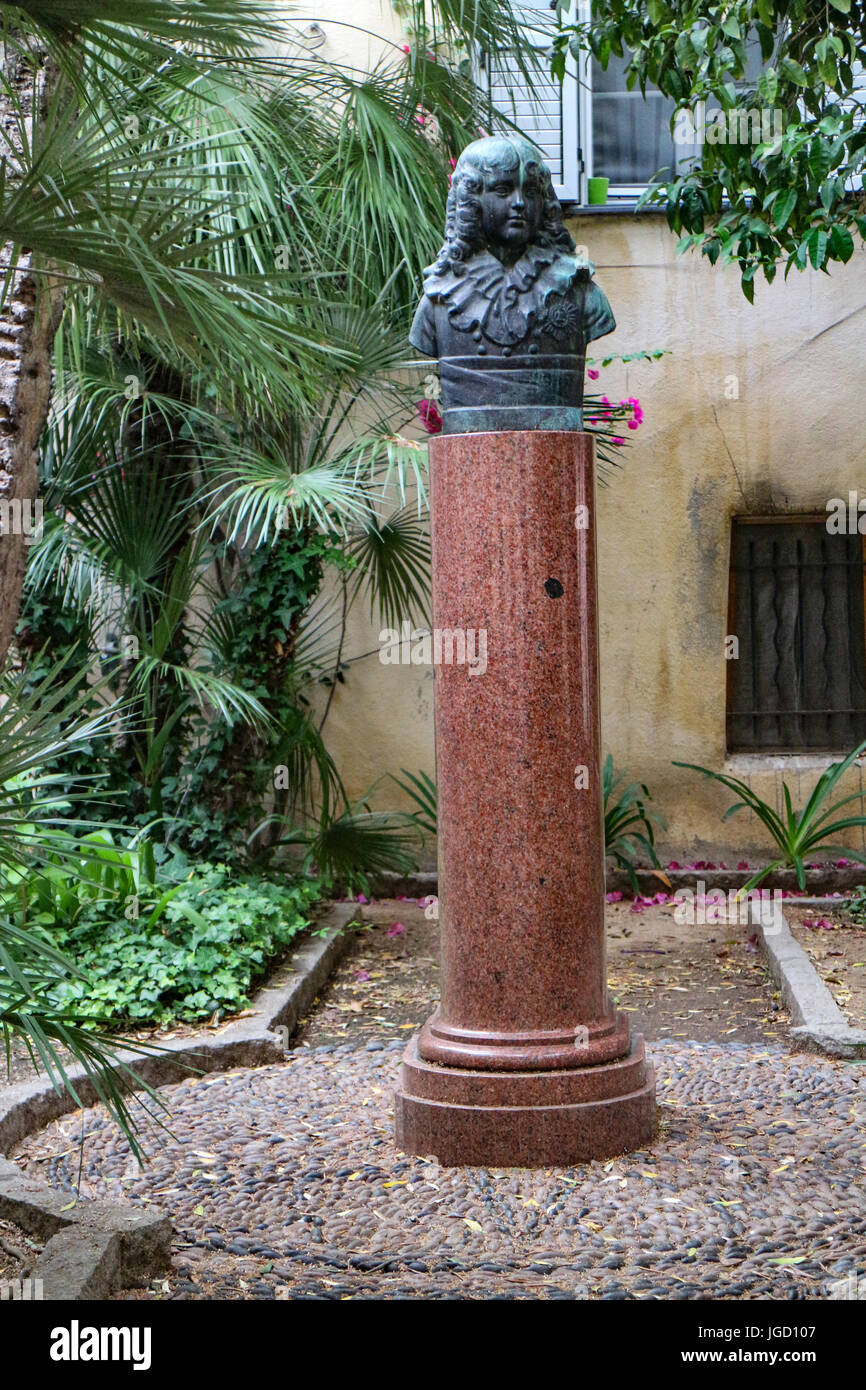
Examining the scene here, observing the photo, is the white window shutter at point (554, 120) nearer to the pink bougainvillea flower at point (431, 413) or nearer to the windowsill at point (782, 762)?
the pink bougainvillea flower at point (431, 413)

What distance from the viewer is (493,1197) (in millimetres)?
3674

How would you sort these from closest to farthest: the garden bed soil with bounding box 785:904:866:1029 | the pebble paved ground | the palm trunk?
the pebble paved ground → the palm trunk → the garden bed soil with bounding box 785:904:866:1029

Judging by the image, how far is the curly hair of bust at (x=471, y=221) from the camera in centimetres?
407

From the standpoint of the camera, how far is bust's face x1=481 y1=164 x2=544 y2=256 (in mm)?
4039

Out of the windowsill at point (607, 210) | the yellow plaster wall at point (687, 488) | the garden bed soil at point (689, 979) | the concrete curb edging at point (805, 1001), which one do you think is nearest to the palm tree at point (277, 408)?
the yellow plaster wall at point (687, 488)

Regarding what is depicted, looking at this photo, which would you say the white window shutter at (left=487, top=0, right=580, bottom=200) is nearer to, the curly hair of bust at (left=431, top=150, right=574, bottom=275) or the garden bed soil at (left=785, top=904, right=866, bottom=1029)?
the curly hair of bust at (left=431, top=150, right=574, bottom=275)

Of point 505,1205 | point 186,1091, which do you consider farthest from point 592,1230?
point 186,1091

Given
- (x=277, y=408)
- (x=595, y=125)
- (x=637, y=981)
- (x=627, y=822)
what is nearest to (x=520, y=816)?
(x=277, y=408)

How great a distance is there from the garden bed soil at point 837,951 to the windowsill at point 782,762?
0.96m

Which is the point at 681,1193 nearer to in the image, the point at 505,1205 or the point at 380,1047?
the point at 505,1205

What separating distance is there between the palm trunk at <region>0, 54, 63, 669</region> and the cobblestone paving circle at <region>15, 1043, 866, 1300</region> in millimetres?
1472

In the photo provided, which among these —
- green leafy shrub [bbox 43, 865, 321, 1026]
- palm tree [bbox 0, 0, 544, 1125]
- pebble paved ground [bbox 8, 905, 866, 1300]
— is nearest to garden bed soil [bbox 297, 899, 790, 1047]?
green leafy shrub [bbox 43, 865, 321, 1026]

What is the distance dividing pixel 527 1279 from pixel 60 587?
418 centimetres

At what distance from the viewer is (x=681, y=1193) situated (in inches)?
145
